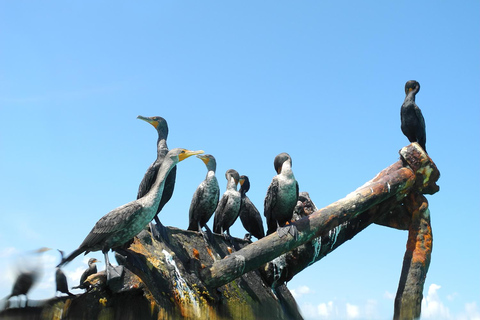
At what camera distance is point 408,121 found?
10414 mm

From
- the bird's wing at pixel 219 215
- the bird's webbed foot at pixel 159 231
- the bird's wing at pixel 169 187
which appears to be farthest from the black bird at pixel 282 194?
the bird's webbed foot at pixel 159 231

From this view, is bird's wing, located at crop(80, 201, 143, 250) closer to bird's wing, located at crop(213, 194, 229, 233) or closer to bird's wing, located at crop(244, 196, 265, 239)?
bird's wing, located at crop(213, 194, 229, 233)

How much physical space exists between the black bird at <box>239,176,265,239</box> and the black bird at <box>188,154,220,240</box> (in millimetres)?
1199

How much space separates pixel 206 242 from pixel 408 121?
15.8 feet

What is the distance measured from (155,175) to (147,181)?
0.58 ft

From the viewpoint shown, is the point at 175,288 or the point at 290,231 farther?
the point at 290,231

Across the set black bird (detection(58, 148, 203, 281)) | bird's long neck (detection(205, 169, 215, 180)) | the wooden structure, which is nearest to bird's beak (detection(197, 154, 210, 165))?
bird's long neck (detection(205, 169, 215, 180))

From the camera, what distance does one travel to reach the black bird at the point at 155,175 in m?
8.05

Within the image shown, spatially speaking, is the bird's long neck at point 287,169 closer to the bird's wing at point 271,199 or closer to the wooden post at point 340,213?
the bird's wing at point 271,199

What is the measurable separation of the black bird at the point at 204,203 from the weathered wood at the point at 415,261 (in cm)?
357

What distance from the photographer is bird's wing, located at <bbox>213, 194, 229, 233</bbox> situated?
32.6 ft

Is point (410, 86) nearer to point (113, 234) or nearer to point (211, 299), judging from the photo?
point (211, 299)

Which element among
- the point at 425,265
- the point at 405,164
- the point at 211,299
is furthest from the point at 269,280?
the point at 405,164

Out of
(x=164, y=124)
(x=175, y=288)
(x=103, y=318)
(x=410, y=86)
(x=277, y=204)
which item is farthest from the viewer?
(x=410, y=86)
